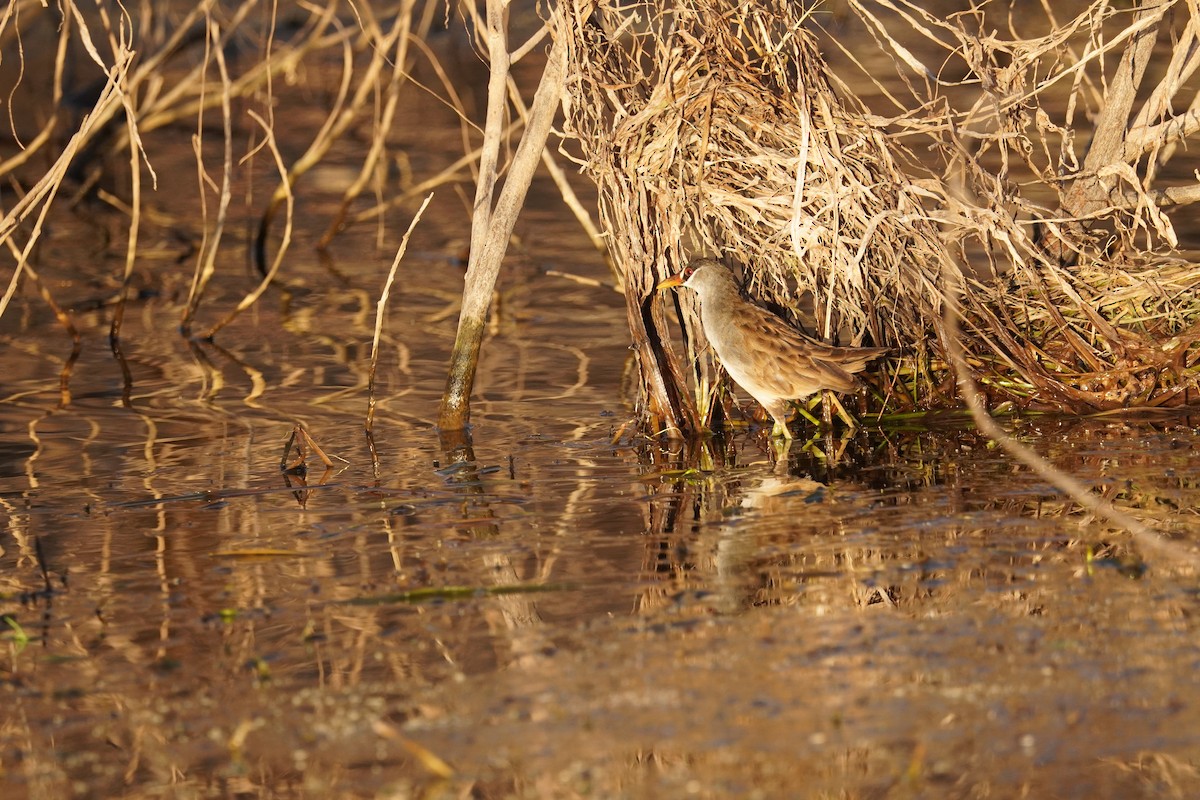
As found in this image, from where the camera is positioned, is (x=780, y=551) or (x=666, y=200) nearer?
(x=780, y=551)

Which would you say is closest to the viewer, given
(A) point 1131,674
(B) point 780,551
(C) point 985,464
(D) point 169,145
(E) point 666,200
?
(A) point 1131,674

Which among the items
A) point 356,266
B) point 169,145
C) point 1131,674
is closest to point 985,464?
point 1131,674

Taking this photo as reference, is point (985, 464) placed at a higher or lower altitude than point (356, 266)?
lower

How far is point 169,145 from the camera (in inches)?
698

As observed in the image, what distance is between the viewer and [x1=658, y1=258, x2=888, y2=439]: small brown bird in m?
6.99

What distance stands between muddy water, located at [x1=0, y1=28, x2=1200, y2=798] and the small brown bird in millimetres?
346

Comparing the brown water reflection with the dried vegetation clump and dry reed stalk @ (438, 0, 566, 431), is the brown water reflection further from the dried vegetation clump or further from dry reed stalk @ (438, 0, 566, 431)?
dry reed stalk @ (438, 0, 566, 431)

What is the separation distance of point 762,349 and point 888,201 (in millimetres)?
881

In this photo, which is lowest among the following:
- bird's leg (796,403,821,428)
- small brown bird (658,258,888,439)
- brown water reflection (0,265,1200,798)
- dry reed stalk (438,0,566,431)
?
brown water reflection (0,265,1200,798)

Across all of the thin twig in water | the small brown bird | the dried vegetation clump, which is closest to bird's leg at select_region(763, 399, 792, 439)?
the small brown bird

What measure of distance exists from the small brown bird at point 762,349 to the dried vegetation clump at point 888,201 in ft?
0.89

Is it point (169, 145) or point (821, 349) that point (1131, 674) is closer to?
point (821, 349)

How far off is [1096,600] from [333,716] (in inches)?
92.3

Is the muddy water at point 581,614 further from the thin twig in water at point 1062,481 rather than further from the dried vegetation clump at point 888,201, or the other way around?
the dried vegetation clump at point 888,201
